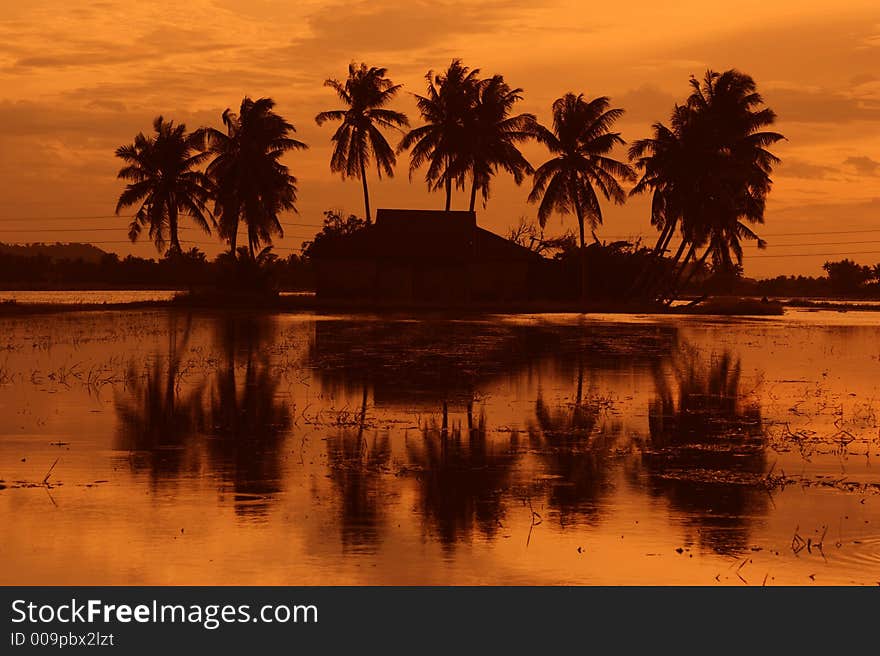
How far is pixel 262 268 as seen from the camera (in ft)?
214

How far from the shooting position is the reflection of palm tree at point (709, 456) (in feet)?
31.8

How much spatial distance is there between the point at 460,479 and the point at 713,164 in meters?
48.4

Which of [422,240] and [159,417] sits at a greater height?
[422,240]

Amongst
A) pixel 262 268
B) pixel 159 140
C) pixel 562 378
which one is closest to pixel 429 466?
pixel 562 378

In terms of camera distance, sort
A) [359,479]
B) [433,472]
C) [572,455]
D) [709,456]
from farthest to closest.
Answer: [709,456]
[572,455]
[433,472]
[359,479]

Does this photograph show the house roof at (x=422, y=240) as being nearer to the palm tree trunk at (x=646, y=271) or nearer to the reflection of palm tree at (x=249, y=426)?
Answer: the palm tree trunk at (x=646, y=271)

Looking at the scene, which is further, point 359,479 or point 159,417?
point 159,417

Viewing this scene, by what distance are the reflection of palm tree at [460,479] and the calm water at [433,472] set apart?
0.04 meters

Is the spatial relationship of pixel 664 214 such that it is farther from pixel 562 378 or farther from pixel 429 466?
pixel 429 466

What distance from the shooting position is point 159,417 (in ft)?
51.0

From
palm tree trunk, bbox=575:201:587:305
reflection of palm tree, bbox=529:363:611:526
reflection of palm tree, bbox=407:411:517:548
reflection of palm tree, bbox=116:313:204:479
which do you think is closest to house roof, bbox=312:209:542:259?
palm tree trunk, bbox=575:201:587:305

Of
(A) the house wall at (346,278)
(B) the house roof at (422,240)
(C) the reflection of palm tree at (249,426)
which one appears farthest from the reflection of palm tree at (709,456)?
(A) the house wall at (346,278)

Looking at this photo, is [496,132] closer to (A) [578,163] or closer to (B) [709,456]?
Answer: (A) [578,163]

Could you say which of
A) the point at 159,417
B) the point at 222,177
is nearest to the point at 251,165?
the point at 222,177
